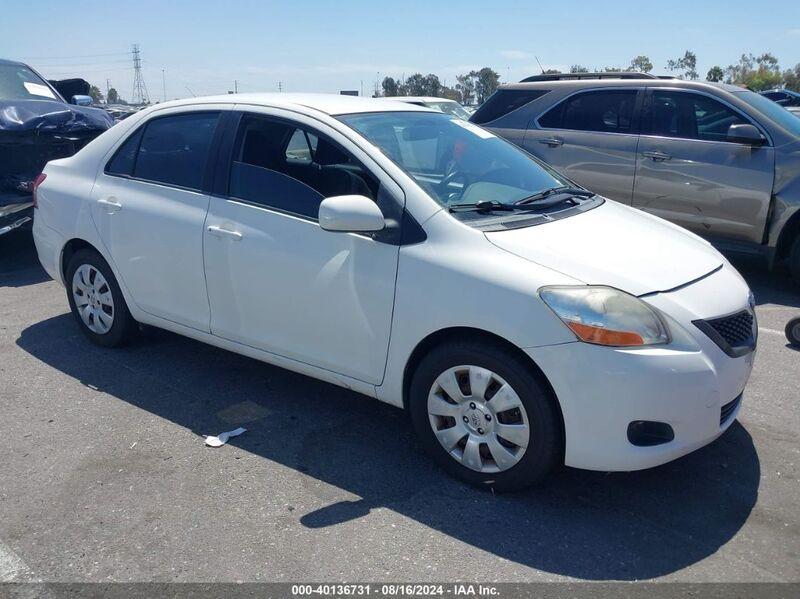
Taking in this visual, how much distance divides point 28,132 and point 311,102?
16.2ft

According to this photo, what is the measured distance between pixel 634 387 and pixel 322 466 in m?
1.59

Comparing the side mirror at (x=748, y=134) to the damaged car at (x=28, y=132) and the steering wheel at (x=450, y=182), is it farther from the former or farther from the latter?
the damaged car at (x=28, y=132)

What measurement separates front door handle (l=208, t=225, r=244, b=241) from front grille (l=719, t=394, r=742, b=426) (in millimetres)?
2576

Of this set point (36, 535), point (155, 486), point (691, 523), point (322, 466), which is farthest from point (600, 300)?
point (36, 535)

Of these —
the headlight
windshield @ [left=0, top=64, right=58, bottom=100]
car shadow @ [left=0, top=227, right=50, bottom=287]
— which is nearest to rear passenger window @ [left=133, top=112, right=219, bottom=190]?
the headlight

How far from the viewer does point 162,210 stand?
14.6 feet

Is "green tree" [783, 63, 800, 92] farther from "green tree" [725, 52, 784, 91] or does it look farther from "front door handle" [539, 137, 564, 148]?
"front door handle" [539, 137, 564, 148]

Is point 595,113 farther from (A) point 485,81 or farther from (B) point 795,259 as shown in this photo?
(A) point 485,81

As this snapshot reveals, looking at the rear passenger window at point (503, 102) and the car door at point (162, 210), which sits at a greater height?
the rear passenger window at point (503, 102)

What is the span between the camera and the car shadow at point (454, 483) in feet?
10.0

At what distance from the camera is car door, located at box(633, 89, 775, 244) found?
6660mm

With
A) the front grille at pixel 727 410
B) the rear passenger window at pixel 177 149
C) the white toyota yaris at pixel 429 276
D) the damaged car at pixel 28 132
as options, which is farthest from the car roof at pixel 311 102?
the damaged car at pixel 28 132

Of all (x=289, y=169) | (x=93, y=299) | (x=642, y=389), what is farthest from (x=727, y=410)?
→ (x=93, y=299)

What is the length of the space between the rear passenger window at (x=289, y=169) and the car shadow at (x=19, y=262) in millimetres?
4042
